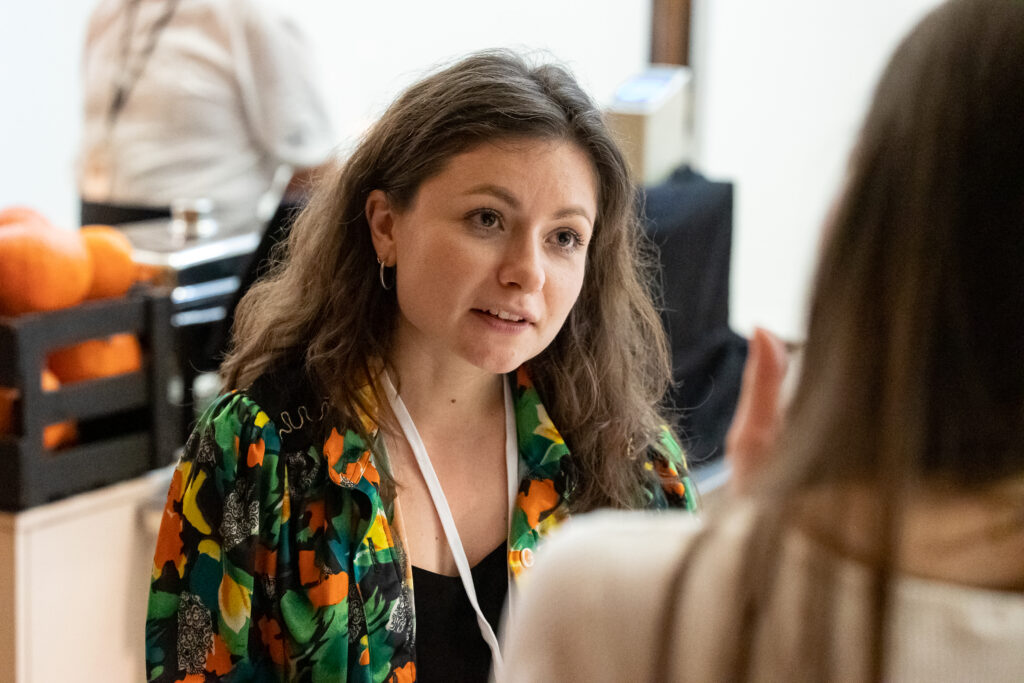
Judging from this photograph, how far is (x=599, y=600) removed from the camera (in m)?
0.66

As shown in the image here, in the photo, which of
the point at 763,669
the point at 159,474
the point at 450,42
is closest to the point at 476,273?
the point at 763,669

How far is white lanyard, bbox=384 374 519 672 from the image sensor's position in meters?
1.29

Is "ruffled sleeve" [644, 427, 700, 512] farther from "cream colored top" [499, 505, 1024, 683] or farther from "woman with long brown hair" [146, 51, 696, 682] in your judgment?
"cream colored top" [499, 505, 1024, 683]

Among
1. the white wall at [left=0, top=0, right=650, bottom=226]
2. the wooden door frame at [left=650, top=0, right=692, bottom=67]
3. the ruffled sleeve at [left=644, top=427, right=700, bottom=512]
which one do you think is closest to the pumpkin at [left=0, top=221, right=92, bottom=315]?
the ruffled sleeve at [left=644, top=427, right=700, bottom=512]

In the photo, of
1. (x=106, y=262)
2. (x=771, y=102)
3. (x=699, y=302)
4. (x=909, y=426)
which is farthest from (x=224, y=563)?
(x=771, y=102)

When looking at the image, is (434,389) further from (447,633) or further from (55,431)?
(55,431)

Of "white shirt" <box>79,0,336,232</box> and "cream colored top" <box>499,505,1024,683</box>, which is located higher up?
"cream colored top" <box>499,505,1024,683</box>

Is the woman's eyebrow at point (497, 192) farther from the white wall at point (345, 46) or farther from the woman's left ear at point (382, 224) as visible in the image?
the white wall at point (345, 46)

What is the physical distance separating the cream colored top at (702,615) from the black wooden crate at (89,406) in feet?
3.91

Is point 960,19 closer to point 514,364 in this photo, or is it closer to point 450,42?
point 514,364

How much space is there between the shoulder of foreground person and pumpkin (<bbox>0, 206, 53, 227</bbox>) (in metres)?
1.28

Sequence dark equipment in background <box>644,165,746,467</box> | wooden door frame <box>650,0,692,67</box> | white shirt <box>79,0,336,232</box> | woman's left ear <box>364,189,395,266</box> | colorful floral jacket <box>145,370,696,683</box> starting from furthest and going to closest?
wooden door frame <box>650,0,692,67</box>
white shirt <box>79,0,336,232</box>
dark equipment in background <box>644,165,746,467</box>
woman's left ear <box>364,189,395,266</box>
colorful floral jacket <box>145,370,696,683</box>

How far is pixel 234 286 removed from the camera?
2.08 meters

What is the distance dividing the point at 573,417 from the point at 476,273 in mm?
269
